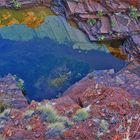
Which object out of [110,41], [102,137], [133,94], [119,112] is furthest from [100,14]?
[102,137]

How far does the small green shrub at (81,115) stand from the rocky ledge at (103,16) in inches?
239

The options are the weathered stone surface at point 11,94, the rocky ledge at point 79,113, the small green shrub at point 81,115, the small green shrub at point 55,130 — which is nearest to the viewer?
the small green shrub at point 55,130

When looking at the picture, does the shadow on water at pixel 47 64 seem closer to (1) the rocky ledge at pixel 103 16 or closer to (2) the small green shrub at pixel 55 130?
(1) the rocky ledge at pixel 103 16

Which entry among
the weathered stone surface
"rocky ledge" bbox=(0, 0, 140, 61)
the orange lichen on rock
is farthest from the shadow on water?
the orange lichen on rock

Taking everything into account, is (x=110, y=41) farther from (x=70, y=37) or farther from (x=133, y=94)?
(x=133, y=94)

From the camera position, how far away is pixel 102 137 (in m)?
8.53

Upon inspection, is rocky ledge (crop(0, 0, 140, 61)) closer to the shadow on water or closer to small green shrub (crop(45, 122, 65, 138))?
the shadow on water

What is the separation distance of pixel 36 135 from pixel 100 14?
8603 mm

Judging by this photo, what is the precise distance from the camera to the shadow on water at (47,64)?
42.8ft

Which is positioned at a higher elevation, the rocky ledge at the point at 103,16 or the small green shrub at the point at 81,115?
the small green shrub at the point at 81,115

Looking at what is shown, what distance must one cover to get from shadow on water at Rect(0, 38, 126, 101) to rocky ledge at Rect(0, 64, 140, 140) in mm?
746

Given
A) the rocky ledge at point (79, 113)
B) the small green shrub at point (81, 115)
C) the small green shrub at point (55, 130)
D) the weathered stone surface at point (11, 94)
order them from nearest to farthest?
the small green shrub at point (55, 130) → the rocky ledge at point (79, 113) → the small green shrub at point (81, 115) → the weathered stone surface at point (11, 94)

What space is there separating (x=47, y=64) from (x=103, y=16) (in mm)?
3830

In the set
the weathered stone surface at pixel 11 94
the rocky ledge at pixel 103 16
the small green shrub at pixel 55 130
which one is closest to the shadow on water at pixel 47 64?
the weathered stone surface at pixel 11 94
